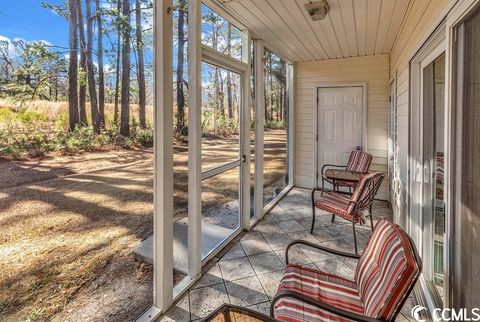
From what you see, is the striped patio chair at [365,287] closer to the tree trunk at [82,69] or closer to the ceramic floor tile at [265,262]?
the ceramic floor tile at [265,262]

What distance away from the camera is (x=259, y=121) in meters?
3.52

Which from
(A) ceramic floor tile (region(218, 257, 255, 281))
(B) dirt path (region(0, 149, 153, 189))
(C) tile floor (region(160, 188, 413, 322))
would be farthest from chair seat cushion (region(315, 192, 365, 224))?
(B) dirt path (region(0, 149, 153, 189))

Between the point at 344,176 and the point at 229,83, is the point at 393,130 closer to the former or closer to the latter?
the point at 344,176

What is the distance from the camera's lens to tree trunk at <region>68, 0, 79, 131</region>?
1356 millimetres

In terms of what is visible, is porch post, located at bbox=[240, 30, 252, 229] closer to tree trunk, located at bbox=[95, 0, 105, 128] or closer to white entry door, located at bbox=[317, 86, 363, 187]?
tree trunk, located at bbox=[95, 0, 105, 128]

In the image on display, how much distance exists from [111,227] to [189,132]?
93 cm

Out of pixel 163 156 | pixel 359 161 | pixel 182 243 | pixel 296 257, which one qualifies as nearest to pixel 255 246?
pixel 296 257

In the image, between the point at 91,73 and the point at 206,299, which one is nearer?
the point at 91,73

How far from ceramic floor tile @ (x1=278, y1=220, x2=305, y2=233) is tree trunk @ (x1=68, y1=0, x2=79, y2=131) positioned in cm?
264

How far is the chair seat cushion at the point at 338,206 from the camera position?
9.38 ft

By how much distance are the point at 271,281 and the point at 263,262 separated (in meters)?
0.31

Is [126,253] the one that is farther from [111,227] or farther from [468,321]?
[468,321]

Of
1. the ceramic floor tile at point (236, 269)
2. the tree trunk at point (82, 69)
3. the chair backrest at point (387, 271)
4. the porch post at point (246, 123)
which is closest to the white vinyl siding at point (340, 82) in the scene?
the porch post at point (246, 123)

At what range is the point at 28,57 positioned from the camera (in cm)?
120
